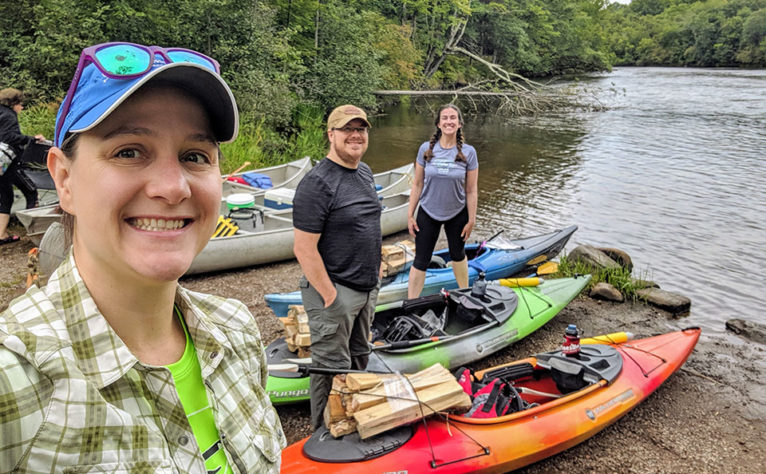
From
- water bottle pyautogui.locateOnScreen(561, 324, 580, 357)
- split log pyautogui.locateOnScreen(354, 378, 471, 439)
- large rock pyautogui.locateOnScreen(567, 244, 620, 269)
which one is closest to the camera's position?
split log pyautogui.locateOnScreen(354, 378, 471, 439)

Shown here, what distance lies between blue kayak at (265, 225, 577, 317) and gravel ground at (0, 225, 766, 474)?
882mm

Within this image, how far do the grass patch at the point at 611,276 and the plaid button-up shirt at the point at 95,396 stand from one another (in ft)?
22.7

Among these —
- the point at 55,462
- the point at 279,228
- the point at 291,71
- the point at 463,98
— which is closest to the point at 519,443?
the point at 55,462

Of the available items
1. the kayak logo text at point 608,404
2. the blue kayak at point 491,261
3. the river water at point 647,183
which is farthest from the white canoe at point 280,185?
the kayak logo text at point 608,404

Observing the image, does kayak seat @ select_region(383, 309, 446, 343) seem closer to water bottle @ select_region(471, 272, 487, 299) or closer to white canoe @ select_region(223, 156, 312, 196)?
water bottle @ select_region(471, 272, 487, 299)

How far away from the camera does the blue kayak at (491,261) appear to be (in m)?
6.13

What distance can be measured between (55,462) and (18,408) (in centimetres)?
12

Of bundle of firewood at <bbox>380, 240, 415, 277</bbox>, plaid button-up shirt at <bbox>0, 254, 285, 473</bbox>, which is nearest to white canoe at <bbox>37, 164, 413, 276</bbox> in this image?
bundle of firewood at <bbox>380, 240, 415, 277</bbox>

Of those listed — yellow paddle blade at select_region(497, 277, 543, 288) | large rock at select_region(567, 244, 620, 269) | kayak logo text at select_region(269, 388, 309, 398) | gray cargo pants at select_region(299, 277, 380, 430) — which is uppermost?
gray cargo pants at select_region(299, 277, 380, 430)

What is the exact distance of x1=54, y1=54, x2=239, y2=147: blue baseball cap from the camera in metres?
0.87

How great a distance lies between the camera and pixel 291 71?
14.8 m

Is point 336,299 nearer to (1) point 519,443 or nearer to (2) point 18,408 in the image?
(1) point 519,443

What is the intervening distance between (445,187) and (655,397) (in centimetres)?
288

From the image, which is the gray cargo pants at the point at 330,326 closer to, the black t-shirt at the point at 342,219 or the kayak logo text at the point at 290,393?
the black t-shirt at the point at 342,219
